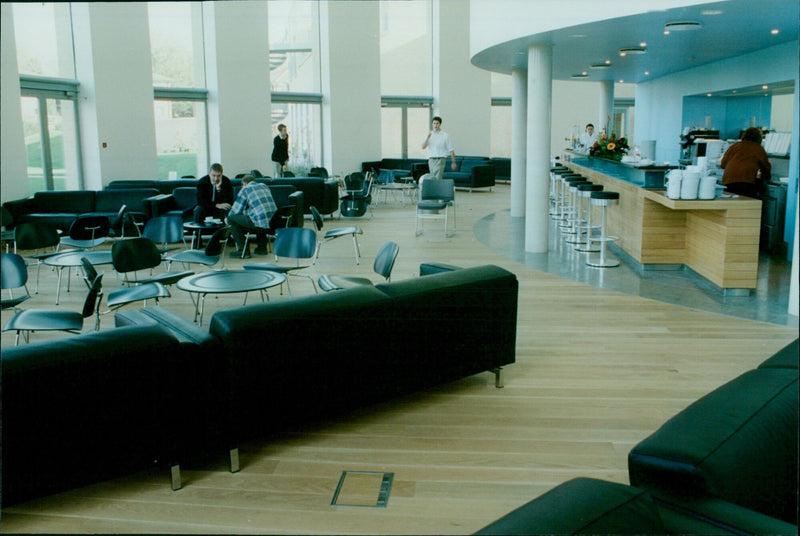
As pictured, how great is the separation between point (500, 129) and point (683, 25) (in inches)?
535

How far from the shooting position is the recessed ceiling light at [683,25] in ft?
24.6

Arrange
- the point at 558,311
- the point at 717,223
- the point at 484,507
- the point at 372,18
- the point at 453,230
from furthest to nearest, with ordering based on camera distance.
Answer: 1. the point at 372,18
2. the point at 453,230
3. the point at 717,223
4. the point at 558,311
5. the point at 484,507

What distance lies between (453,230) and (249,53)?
6.72 m

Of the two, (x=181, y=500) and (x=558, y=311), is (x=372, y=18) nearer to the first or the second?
(x=558, y=311)

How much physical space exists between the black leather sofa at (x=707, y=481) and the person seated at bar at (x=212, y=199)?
320 inches

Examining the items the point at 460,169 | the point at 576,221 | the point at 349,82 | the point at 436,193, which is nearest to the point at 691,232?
the point at 576,221

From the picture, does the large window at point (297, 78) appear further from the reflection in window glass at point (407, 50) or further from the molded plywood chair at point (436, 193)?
the molded plywood chair at point (436, 193)

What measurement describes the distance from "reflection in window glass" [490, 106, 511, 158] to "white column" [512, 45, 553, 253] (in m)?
11.5

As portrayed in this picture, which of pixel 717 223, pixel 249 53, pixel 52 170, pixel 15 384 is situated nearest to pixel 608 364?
pixel 717 223

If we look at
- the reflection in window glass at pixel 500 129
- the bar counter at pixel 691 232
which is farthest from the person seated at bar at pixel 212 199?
the reflection in window glass at pixel 500 129

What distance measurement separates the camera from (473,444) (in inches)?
151

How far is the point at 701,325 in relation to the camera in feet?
19.8

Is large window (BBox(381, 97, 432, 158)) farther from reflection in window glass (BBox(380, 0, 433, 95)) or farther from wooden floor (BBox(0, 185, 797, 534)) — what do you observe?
wooden floor (BBox(0, 185, 797, 534))

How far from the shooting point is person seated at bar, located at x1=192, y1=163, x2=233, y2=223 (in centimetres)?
967
